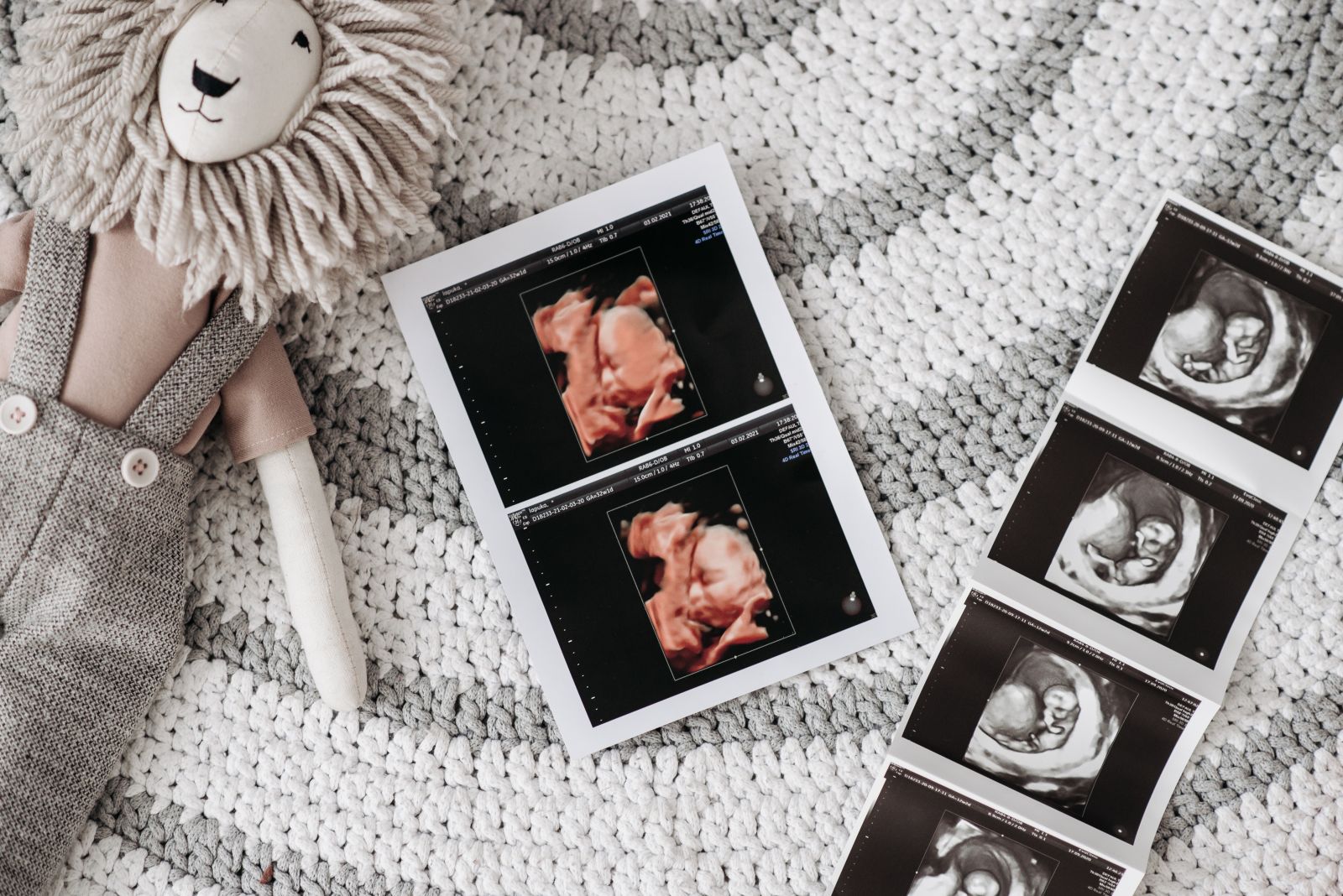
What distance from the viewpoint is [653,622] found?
622mm

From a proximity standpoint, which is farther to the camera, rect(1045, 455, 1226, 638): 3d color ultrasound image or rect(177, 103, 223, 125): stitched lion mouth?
rect(1045, 455, 1226, 638): 3d color ultrasound image

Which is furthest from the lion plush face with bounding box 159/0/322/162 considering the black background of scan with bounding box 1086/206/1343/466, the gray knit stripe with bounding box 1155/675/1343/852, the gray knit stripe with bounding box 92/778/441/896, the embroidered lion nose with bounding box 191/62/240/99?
the gray knit stripe with bounding box 1155/675/1343/852

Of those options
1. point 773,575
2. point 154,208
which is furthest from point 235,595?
point 773,575

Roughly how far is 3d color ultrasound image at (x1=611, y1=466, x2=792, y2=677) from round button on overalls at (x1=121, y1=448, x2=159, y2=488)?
0.91 feet

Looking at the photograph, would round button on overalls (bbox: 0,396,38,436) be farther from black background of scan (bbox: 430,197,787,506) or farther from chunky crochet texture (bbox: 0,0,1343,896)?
black background of scan (bbox: 430,197,787,506)

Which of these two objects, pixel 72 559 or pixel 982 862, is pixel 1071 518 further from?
pixel 72 559

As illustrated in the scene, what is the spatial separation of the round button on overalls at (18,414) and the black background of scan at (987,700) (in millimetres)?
559

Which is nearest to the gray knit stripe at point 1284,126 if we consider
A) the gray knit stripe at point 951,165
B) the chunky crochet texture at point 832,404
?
the chunky crochet texture at point 832,404

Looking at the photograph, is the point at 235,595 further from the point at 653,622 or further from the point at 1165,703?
the point at 1165,703

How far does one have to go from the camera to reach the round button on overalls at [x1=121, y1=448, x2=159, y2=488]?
54cm

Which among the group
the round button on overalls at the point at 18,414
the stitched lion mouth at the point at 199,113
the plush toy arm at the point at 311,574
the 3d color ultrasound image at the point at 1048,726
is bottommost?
the 3d color ultrasound image at the point at 1048,726

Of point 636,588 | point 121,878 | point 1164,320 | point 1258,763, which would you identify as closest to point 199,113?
point 636,588

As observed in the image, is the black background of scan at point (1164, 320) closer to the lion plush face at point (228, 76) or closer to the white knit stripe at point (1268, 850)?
the white knit stripe at point (1268, 850)

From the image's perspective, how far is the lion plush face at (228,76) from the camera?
0.49 m
